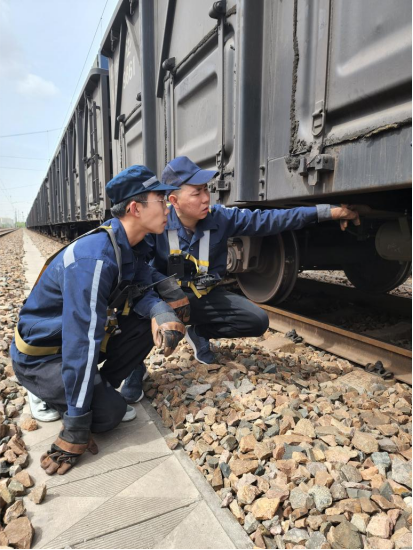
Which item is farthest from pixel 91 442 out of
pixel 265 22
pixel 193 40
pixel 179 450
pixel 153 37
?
pixel 153 37

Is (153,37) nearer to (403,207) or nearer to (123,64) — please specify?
(123,64)

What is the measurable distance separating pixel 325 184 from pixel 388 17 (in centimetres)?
75

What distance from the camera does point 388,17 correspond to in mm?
1614

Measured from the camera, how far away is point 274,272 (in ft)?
12.0

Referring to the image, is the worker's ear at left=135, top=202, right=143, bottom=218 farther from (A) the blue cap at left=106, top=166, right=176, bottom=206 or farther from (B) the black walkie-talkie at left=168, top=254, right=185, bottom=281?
(B) the black walkie-talkie at left=168, top=254, right=185, bottom=281

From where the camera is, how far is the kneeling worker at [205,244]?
8.49ft

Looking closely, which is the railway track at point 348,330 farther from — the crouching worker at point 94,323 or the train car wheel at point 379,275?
the crouching worker at point 94,323

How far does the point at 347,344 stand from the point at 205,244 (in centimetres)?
138

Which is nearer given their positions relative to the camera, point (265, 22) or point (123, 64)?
point (265, 22)

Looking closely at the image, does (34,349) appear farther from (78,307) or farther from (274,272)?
(274,272)

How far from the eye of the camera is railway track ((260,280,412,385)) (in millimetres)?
2670

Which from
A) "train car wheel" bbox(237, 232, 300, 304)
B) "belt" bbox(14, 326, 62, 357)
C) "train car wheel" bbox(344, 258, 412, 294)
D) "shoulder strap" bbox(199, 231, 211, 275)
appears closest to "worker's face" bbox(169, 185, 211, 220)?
"shoulder strap" bbox(199, 231, 211, 275)

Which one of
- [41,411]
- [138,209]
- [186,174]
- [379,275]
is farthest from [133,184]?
[379,275]

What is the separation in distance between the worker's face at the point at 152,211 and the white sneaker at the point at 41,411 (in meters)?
1.22
